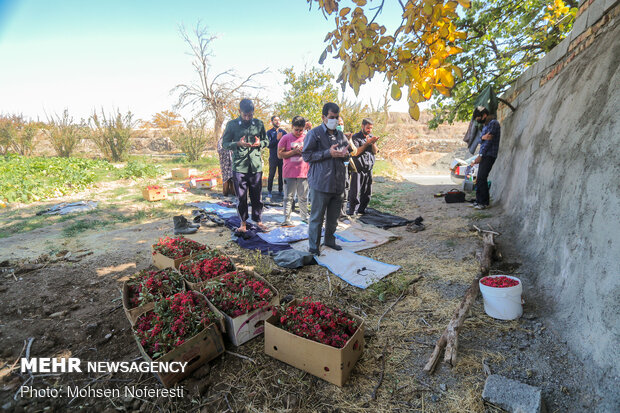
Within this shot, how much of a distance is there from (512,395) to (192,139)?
51.7ft

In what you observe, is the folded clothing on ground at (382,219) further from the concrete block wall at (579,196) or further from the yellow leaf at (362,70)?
the yellow leaf at (362,70)

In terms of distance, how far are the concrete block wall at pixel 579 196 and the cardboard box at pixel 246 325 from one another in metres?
2.22

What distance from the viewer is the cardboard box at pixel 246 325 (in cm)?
232

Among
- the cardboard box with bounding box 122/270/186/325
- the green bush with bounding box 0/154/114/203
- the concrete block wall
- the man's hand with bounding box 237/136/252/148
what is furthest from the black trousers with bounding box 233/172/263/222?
the green bush with bounding box 0/154/114/203

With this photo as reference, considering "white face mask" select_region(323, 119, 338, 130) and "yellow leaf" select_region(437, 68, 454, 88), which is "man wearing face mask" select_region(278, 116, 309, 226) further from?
"yellow leaf" select_region(437, 68, 454, 88)

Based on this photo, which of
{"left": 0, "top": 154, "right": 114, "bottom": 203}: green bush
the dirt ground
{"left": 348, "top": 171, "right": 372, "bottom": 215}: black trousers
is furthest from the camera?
{"left": 0, "top": 154, "right": 114, "bottom": 203}: green bush

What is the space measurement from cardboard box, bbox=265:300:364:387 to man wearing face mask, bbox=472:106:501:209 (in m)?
4.93

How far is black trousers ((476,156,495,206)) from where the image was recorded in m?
5.72

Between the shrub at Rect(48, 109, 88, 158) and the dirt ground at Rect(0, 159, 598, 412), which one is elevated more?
the shrub at Rect(48, 109, 88, 158)

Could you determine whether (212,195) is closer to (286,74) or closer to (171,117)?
(286,74)

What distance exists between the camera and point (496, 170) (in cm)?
675

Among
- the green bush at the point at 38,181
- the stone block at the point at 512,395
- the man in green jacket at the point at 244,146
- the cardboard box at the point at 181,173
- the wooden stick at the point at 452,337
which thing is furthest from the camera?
the cardboard box at the point at 181,173

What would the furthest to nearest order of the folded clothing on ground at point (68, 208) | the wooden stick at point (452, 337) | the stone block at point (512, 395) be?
the folded clothing on ground at point (68, 208) < the wooden stick at point (452, 337) < the stone block at point (512, 395)

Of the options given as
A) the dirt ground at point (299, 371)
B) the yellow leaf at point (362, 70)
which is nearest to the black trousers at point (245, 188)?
the dirt ground at point (299, 371)
